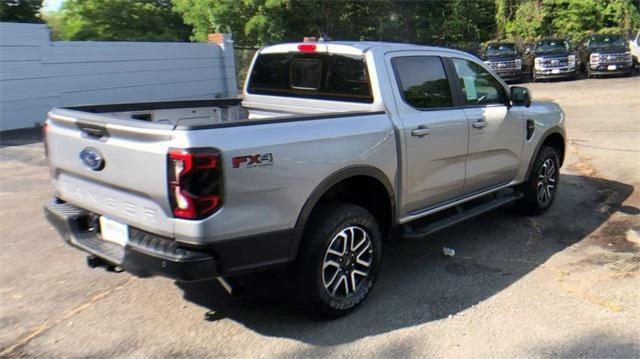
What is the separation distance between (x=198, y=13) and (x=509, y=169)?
21414 mm

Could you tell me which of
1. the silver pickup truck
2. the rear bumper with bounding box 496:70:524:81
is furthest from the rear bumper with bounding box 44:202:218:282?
the rear bumper with bounding box 496:70:524:81

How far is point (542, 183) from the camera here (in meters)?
6.37

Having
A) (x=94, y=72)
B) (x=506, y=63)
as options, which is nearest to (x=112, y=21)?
(x=94, y=72)

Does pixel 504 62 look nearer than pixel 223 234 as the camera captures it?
No

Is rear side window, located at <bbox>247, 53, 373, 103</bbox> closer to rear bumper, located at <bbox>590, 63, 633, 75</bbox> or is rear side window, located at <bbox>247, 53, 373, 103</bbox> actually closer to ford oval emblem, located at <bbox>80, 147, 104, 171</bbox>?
ford oval emblem, located at <bbox>80, 147, 104, 171</bbox>

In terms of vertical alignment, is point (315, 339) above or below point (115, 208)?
below

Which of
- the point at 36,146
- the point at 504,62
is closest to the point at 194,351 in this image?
the point at 36,146

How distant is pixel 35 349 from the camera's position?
3.66m

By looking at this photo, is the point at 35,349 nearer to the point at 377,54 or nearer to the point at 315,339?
the point at 315,339

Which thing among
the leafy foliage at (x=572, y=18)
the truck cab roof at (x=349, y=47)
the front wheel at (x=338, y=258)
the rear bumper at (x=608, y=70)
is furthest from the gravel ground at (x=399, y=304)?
the leafy foliage at (x=572, y=18)

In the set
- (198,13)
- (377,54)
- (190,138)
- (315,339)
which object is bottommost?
(315,339)

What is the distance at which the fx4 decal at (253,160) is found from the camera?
129 inches

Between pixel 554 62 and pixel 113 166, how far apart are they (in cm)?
2283

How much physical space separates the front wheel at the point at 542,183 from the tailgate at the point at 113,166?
4188 millimetres
